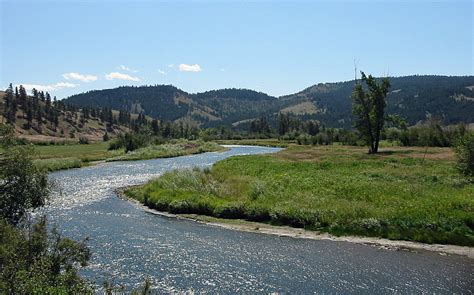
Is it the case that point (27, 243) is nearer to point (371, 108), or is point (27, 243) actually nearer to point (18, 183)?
point (18, 183)

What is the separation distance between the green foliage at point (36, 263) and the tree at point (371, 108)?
73.6 metres

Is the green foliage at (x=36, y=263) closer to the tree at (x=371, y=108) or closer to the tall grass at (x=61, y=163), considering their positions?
the tall grass at (x=61, y=163)

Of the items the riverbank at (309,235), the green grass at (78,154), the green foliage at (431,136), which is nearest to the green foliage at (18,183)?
the riverbank at (309,235)

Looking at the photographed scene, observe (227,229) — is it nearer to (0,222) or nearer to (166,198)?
(166,198)

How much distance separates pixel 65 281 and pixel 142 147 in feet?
372

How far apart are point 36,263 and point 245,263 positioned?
13904 millimetres

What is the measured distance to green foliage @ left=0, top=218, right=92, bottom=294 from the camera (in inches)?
495

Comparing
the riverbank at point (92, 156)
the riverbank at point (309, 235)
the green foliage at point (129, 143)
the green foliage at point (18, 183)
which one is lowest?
the riverbank at point (309, 235)

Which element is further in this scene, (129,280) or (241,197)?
(241,197)

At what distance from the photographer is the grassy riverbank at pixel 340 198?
98.7 feet

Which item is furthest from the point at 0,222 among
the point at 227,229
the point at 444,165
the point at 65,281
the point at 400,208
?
the point at 444,165

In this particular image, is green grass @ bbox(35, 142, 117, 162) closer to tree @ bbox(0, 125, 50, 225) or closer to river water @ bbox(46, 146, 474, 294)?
river water @ bbox(46, 146, 474, 294)

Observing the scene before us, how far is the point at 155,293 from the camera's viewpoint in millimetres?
19906

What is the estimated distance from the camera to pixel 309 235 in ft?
100.0
